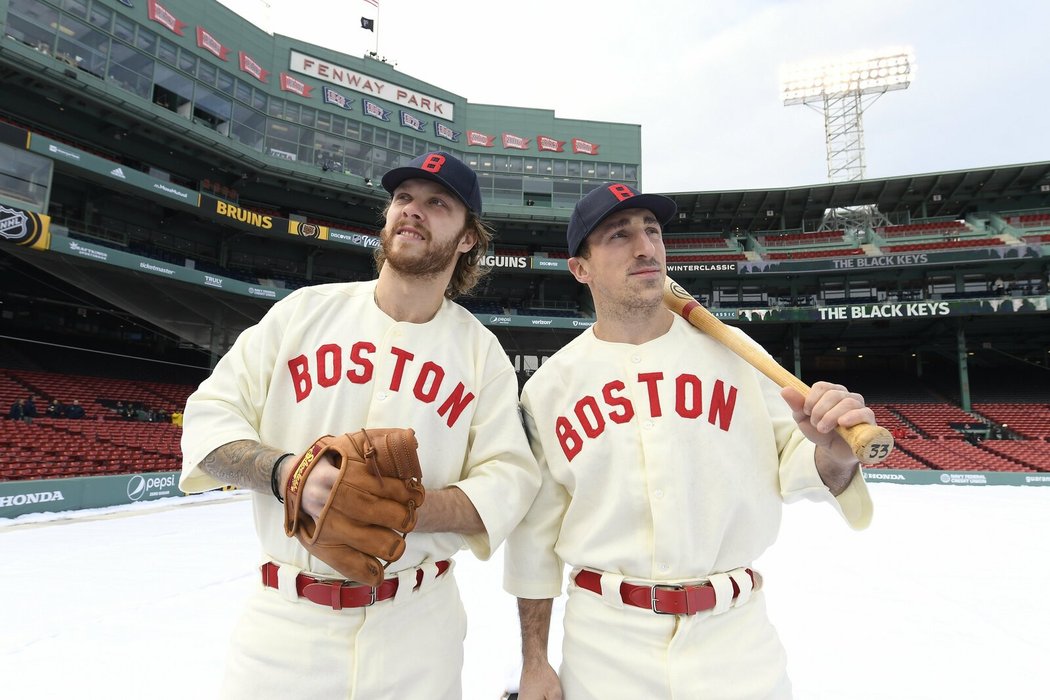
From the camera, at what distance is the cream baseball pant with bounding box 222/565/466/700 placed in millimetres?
1684

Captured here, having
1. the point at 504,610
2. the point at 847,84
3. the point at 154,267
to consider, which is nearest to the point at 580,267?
the point at 504,610

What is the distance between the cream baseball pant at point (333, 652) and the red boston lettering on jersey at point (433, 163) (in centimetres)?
150

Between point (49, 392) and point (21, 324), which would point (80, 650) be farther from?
point (21, 324)

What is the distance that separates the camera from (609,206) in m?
2.09

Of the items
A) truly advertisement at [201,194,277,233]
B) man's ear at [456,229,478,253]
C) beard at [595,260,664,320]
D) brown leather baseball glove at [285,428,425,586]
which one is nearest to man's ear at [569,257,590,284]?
beard at [595,260,664,320]

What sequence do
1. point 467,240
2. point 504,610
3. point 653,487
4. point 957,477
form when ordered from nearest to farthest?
point 653,487 < point 467,240 < point 504,610 < point 957,477

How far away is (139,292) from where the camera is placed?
65.6ft

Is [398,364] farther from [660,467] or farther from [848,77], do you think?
[848,77]

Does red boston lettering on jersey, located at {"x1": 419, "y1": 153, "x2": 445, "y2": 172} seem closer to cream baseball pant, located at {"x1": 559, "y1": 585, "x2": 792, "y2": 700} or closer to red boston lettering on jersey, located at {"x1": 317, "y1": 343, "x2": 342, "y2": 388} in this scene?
red boston lettering on jersey, located at {"x1": 317, "y1": 343, "x2": 342, "y2": 388}

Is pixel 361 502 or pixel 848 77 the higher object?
pixel 848 77

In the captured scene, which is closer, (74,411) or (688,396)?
(688,396)

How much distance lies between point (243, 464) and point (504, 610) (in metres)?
3.96

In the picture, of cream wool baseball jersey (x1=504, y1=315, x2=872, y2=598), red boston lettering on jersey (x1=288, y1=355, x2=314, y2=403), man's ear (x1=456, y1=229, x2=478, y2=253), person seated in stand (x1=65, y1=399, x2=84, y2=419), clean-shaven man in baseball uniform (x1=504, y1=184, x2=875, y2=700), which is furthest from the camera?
person seated in stand (x1=65, y1=399, x2=84, y2=419)

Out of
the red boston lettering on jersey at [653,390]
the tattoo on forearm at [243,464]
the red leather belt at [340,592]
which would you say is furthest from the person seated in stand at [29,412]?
the red boston lettering on jersey at [653,390]
